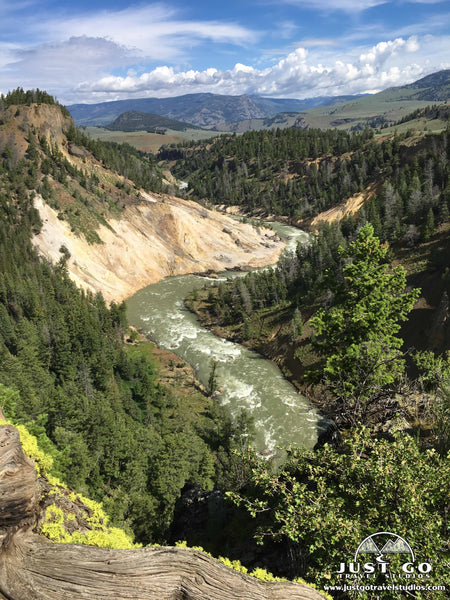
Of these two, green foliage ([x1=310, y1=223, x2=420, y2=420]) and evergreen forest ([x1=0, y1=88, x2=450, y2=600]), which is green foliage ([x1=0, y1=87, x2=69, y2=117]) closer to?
evergreen forest ([x1=0, y1=88, x2=450, y2=600])

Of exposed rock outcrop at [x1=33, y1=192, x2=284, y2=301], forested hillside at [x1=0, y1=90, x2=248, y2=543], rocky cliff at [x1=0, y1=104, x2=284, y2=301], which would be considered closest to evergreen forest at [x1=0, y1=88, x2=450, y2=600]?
forested hillside at [x1=0, y1=90, x2=248, y2=543]

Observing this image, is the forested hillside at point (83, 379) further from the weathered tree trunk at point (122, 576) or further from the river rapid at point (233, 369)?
the weathered tree trunk at point (122, 576)

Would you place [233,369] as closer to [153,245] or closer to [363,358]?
[363,358]

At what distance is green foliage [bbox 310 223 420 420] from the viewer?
681 inches

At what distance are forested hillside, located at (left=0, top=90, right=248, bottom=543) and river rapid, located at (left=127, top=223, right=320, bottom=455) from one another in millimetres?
4680

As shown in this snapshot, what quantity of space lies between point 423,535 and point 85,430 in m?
37.1

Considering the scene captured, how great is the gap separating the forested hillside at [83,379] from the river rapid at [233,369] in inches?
184

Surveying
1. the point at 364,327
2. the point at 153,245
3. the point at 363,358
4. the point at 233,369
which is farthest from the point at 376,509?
the point at 153,245

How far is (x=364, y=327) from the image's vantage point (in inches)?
711

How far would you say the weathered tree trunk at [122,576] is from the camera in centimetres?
656

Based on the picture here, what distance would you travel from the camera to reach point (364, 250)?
18531 millimetres

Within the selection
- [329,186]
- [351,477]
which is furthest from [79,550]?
[329,186]

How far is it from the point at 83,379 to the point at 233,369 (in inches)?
895

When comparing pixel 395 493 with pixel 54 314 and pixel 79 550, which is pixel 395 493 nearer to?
pixel 79 550
